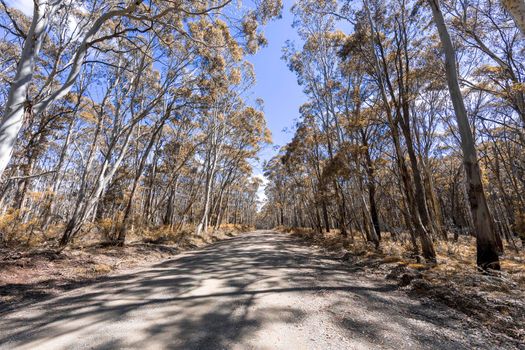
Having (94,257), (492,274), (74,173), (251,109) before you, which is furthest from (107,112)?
(74,173)

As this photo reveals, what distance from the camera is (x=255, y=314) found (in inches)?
120

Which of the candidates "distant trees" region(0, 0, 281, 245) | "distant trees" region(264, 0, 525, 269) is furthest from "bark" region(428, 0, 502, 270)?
"distant trees" region(0, 0, 281, 245)

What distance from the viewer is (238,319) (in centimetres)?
291

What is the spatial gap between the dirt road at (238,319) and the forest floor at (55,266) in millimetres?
602

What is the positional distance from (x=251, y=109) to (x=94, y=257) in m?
14.6

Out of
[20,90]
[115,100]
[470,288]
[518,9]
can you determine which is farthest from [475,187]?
[115,100]

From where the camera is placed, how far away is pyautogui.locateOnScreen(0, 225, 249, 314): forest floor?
390cm

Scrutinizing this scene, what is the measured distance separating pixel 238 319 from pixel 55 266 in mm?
4947

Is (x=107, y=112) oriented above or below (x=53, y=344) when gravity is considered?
above

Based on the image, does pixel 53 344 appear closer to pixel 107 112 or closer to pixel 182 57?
pixel 182 57

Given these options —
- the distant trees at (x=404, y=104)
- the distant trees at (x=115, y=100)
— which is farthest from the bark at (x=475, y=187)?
the distant trees at (x=115, y=100)

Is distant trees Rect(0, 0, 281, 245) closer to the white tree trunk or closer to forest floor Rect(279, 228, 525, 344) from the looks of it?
the white tree trunk

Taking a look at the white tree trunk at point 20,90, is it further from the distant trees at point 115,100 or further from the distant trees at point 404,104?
the distant trees at point 404,104

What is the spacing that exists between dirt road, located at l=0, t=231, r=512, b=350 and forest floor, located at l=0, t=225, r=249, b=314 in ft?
1.98
